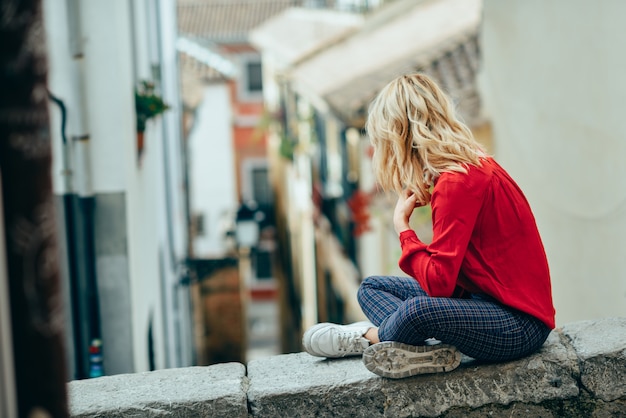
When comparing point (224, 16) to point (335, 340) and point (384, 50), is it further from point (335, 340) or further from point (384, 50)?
point (335, 340)

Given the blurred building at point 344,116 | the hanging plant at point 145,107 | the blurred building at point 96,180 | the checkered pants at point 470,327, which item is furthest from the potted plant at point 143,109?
the checkered pants at point 470,327

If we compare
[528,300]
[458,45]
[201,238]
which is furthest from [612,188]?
[201,238]

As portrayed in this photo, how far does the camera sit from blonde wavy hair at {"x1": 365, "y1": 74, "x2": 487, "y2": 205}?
3.40 meters

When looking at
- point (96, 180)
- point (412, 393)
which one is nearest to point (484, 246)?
point (412, 393)

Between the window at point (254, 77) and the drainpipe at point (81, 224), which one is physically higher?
the window at point (254, 77)

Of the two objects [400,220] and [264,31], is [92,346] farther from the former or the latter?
[264,31]

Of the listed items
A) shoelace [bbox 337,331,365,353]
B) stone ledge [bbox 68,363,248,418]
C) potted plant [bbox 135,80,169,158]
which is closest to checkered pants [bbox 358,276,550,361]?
shoelace [bbox 337,331,365,353]

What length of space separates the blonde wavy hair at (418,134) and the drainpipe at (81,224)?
8.78 ft

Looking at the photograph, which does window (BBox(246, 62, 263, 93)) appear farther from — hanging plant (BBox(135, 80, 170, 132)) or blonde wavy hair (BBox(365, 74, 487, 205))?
blonde wavy hair (BBox(365, 74, 487, 205))

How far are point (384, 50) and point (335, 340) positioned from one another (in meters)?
9.39

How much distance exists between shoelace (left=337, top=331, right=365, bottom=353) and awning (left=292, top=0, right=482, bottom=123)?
5.01m

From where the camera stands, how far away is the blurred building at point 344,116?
9.26m

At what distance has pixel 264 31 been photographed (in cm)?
2086

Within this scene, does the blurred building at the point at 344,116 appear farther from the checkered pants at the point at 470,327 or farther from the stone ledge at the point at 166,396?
the stone ledge at the point at 166,396
